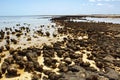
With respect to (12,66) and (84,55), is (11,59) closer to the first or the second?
(12,66)


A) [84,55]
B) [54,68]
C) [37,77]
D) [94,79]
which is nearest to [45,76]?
[37,77]

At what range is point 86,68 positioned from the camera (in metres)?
10.5

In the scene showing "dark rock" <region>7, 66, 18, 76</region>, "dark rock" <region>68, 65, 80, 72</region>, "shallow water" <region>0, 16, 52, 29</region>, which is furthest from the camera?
"shallow water" <region>0, 16, 52, 29</region>

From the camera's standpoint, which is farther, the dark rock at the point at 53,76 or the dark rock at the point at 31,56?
the dark rock at the point at 31,56

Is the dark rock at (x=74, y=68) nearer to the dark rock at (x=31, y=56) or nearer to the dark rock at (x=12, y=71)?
the dark rock at (x=31, y=56)

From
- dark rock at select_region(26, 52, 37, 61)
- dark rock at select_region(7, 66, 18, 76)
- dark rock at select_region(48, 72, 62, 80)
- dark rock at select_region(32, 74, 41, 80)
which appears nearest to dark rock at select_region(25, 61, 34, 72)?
dark rock at select_region(7, 66, 18, 76)

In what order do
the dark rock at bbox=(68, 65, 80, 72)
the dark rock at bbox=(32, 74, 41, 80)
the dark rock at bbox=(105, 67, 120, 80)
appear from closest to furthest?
the dark rock at bbox=(32, 74, 41, 80) < the dark rock at bbox=(105, 67, 120, 80) < the dark rock at bbox=(68, 65, 80, 72)

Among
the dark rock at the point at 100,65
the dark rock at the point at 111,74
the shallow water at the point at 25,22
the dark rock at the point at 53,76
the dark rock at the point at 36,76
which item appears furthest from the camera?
the shallow water at the point at 25,22

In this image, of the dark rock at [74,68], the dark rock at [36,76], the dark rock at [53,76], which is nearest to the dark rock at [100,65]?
the dark rock at [74,68]

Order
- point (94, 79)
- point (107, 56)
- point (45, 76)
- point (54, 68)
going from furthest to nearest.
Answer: point (107, 56) < point (54, 68) < point (45, 76) < point (94, 79)

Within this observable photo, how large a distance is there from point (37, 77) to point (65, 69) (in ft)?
5.20

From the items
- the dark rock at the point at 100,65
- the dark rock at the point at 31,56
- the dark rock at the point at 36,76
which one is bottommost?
the dark rock at the point at 100,65

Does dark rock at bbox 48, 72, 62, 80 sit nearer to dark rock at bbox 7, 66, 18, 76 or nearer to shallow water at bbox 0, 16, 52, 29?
dark rock at bbox 7, 66, 18, 76

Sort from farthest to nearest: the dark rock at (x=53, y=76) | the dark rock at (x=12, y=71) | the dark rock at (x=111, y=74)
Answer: the dark rock at (x=12, y=71) < the dark rock at (x=111, y=74) < the dark rock at (x=53, y=76)
